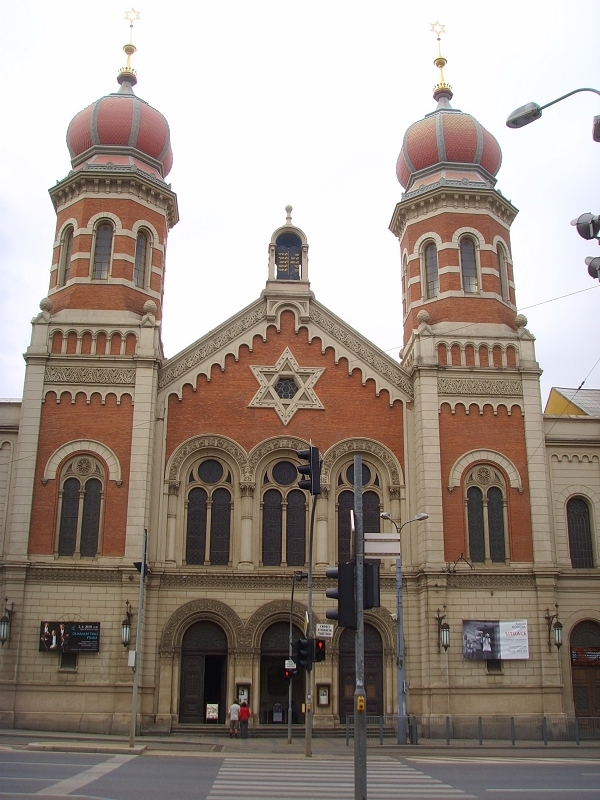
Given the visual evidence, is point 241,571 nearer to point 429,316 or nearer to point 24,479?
point 24,479

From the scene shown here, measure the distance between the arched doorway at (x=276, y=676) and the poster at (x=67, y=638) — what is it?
652 centimetres

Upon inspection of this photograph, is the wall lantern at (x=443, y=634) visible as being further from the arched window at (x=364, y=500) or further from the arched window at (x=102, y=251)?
the arched window at (x=102, y=251)

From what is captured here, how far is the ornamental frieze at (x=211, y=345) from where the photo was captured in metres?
37.1

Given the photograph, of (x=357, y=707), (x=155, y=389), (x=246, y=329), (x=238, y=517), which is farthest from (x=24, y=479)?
(x=357, y=707)

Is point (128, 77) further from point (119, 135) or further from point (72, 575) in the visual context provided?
point (72, 575)

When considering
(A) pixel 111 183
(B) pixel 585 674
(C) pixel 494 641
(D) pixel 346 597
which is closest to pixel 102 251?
(A) pixel 111 183

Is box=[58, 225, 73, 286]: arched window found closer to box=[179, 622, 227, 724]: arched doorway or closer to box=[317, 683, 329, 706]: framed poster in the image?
box=[179, 622, 227, 724]: arched doorway

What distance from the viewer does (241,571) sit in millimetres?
34656

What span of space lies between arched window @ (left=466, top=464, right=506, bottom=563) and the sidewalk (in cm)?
754

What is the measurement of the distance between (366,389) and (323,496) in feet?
16.6

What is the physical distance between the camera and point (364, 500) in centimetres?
3625

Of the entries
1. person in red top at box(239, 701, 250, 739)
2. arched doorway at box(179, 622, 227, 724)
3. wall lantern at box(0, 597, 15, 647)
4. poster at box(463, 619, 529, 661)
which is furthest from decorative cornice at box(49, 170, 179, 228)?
poster at box(463, 619, 529, 661)

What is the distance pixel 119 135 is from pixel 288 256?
9.66 m

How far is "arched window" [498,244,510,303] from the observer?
40719 millimetres
